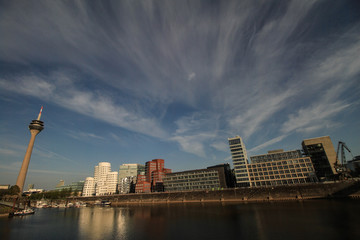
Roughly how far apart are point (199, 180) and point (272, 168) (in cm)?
6001

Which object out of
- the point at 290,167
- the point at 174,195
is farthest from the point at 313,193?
the point at 174,195

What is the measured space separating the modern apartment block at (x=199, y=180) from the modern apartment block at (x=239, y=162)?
37.0 feet

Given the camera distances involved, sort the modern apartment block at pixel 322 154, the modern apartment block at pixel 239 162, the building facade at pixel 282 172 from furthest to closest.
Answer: the modern apartment block at pixel 322 154 < the modern apartment block at pixel 239 162 < the building facade at pixel 282 172

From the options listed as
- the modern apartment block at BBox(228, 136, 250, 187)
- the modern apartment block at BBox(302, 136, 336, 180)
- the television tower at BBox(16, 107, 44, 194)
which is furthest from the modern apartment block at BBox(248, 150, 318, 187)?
the television tower at BBox(16, 107, 44, 194)

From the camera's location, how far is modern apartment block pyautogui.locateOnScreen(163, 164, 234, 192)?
14200cm

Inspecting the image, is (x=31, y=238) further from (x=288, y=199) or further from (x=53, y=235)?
(x=288, y=199)

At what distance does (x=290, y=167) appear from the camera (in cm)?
12962

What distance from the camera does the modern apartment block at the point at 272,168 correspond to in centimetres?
12544

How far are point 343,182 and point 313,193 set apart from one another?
14328 mm

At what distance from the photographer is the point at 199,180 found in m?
149

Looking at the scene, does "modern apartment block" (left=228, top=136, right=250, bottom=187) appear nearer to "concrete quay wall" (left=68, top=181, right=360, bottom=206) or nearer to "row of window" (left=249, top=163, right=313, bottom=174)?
"row of window" (left=249, top=163, right=313, bottom=174)

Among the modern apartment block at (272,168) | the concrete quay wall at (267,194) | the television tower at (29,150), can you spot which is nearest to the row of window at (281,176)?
the modern apartment block at (272,168)

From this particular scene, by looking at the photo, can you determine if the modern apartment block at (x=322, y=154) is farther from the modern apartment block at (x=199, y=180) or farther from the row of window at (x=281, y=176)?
the modern apartment block at (x=199, y=180)

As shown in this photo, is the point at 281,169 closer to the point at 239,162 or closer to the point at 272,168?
the point at 272,168
